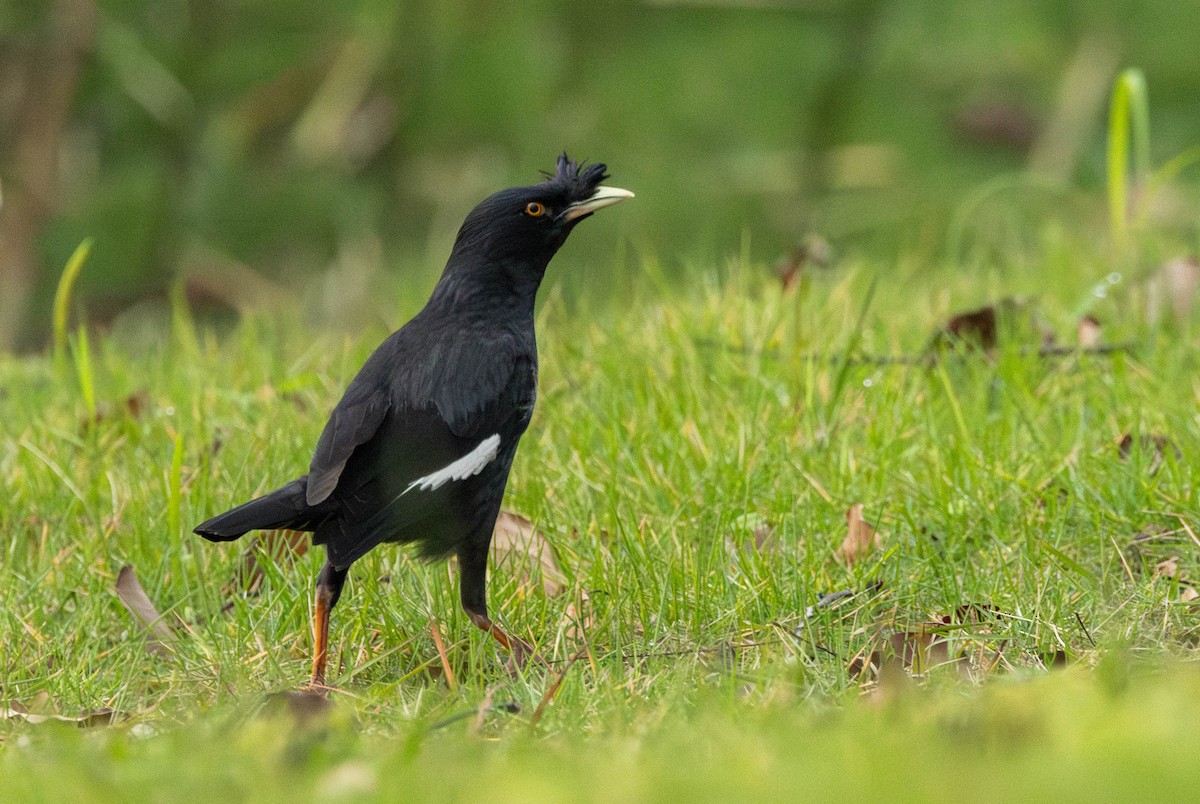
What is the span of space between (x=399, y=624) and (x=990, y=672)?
1093mm

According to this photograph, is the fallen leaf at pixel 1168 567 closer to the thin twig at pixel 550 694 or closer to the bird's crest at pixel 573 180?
the thin twig at pixel 550 694

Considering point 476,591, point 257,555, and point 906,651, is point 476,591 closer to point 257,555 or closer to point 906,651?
point 257,555

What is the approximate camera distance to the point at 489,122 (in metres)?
7.57

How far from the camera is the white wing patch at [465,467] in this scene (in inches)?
106

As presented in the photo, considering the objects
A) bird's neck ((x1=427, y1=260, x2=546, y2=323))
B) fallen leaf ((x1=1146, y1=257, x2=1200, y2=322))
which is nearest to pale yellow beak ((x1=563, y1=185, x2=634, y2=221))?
bird's neck ((x1=427, y1=260, x2=546, y2=323))

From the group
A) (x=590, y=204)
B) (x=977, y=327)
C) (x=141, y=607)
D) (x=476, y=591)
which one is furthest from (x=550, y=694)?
(x=977, y=327)

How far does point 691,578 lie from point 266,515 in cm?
80

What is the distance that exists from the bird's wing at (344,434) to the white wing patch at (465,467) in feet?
0.43

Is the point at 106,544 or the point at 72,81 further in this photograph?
the point at 72,81

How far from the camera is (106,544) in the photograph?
10.4ft

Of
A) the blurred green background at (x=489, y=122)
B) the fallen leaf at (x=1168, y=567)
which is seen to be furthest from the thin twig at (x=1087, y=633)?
the blurred green background at (x=489, y=122)

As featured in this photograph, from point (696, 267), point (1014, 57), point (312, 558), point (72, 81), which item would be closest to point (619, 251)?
point (696, 267)

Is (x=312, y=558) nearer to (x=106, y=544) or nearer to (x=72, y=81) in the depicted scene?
(x=106, y=544)

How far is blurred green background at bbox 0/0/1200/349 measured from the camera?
23.5ft
